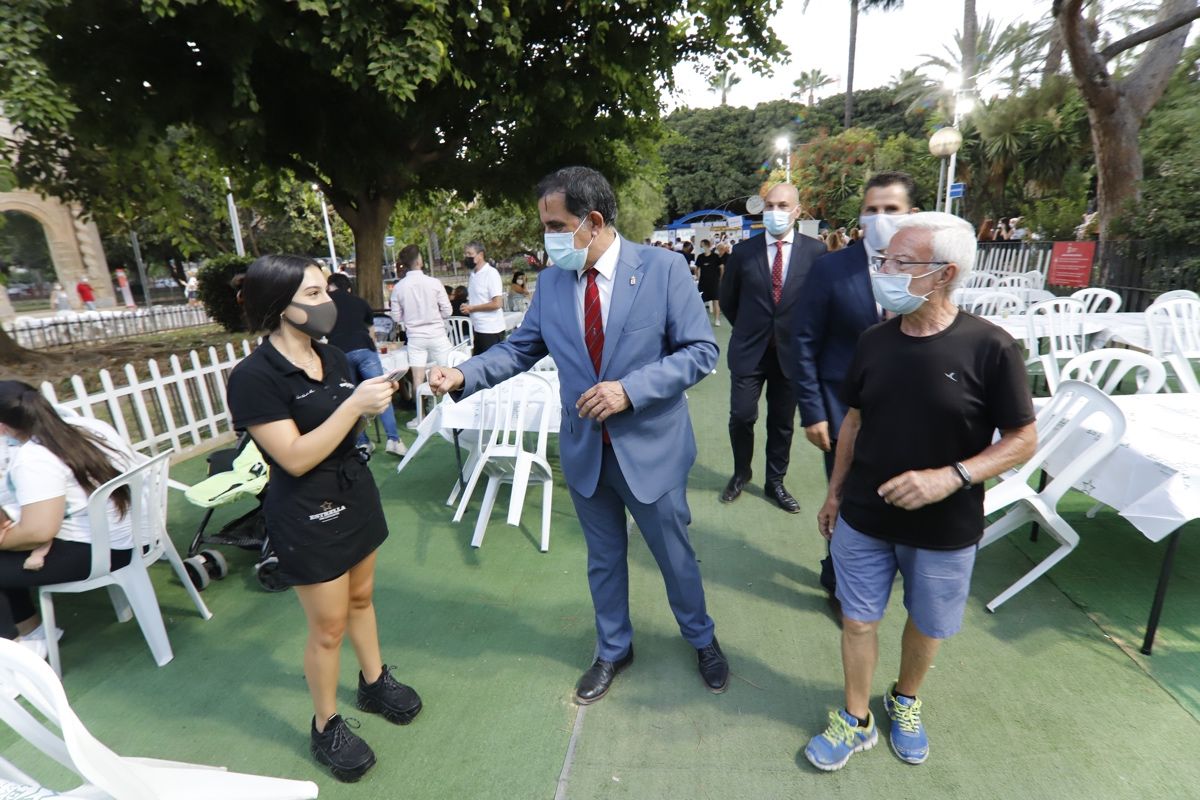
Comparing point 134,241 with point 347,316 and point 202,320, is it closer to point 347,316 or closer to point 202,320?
point 202,320

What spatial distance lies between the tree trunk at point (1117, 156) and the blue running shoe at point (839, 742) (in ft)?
36.9

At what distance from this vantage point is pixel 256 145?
24.3 ft

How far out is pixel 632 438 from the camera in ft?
→ 7.16

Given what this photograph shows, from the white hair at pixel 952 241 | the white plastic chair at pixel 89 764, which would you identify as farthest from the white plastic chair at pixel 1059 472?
the white plastic chair at pixel 89 764

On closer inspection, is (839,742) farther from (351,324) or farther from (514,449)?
(351,324)

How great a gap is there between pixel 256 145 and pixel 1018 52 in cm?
2748

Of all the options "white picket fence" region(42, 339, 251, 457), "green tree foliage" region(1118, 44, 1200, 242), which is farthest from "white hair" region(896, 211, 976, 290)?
"green tree foliage" region(1118, 44, 1200, 242)

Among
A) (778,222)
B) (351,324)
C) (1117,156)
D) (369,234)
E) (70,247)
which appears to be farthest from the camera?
(70,247)

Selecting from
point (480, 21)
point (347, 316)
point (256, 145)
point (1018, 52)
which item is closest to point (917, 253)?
point (347, 316)

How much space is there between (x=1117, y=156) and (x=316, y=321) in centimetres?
1322

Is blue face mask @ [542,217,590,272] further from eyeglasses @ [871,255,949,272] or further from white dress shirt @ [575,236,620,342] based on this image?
eyeglasses @ [871,255,949,272]

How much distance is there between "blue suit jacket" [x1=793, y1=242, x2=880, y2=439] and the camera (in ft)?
8.48

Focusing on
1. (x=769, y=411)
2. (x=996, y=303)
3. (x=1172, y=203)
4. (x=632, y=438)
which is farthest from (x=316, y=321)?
(x=1172, y=203)

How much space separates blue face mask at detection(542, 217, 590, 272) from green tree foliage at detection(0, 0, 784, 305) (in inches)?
166
